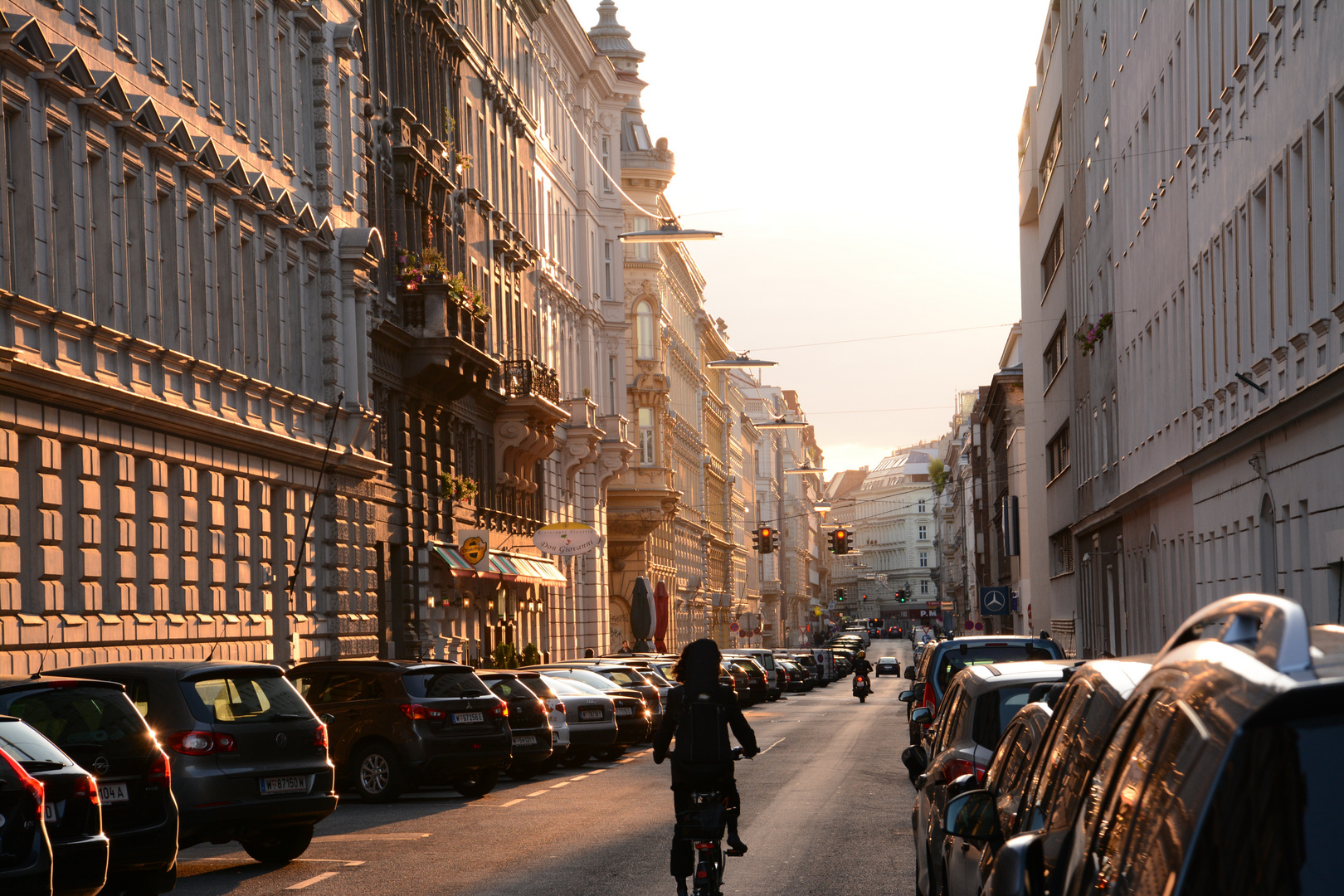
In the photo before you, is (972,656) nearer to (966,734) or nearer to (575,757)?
(966,734)

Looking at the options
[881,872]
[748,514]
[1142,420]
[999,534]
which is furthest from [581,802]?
[748,514]

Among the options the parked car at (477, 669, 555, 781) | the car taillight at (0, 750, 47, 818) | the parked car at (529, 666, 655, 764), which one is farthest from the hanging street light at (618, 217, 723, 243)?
the car taillight at (0, 750, 47, 818)

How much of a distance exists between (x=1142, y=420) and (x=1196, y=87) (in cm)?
1026

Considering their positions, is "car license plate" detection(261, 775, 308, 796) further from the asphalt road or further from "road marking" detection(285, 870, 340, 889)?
"road marking" detection(285, 870, 340, 889)

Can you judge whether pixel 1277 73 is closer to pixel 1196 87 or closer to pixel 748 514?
pixel 1196 87

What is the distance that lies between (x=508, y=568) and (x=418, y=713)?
26.5 m

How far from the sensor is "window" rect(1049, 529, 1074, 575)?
5791 centimetres

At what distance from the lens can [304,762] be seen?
15.5m

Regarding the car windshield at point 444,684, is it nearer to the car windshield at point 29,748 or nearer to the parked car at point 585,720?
the parked car at point 585,720

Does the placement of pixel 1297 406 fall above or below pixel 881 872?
above

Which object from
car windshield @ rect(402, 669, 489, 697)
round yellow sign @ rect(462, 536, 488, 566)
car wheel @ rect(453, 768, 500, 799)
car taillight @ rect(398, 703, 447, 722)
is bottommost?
car wheel @ rect(453, 768, 500, 799)

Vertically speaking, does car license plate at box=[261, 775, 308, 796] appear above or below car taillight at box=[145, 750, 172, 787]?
below

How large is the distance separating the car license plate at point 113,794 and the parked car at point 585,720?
16087mm

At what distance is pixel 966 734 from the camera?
10711 millimetres
